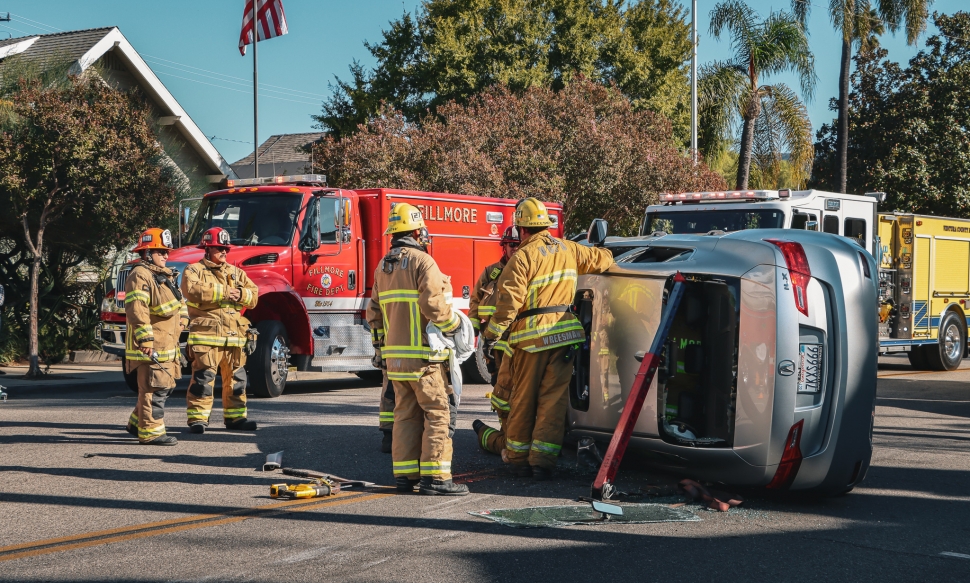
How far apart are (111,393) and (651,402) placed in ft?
29.7


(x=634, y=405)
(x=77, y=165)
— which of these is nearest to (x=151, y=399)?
(x=634, y=405)

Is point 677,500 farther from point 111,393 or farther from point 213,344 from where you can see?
point 111,393

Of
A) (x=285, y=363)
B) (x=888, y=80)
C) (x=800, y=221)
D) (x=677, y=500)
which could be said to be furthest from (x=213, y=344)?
(x=888, y=80)

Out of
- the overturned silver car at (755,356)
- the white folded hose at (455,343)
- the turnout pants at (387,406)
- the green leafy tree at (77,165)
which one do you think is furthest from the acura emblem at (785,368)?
the green leafy tree at (77,165)

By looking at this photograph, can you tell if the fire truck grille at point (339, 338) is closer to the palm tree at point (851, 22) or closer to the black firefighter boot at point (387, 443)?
the black firefighter boot at point (387, 443)

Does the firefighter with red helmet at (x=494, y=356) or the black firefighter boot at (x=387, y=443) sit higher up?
the firefighter with red helmet at (x=494, y=356)

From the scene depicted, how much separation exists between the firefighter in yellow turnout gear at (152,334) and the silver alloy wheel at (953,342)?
1371cm

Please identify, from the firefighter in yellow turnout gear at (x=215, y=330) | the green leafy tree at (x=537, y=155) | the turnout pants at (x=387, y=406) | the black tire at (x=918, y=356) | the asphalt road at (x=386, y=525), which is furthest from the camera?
the green leafy tree at (x=537, y=155)

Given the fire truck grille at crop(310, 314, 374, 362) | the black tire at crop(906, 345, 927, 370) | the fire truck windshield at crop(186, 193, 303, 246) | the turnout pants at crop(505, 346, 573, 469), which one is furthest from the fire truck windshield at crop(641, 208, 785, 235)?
the turnout pants at crop(505, 346, 573, 469)

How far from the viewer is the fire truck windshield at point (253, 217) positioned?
41.8 feet

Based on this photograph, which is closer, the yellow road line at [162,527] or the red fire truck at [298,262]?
the yellow road line at [162,527]

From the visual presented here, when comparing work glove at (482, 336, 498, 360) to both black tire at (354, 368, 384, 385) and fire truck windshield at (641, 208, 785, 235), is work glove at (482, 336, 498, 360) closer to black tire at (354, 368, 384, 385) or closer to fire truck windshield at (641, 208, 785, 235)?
fire truck windshield at (641, 208, 785, 235)

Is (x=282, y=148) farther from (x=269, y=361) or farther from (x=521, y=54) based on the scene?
(x=269, y=361)

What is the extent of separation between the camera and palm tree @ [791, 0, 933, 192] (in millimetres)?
27891
